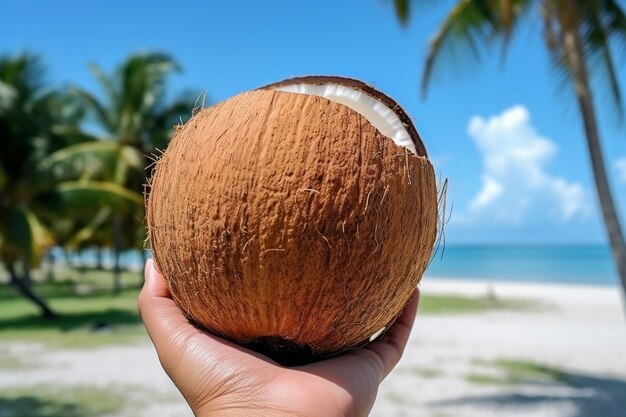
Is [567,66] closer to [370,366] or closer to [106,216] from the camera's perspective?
[370,366]

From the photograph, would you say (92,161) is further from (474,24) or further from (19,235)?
(474,24)

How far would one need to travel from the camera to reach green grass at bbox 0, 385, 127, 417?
6.23 m

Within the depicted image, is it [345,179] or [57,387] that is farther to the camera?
[57,387]

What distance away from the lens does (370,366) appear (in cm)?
185

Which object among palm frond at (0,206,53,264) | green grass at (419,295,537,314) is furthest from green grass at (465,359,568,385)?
palm frond at (0,206,53,264)

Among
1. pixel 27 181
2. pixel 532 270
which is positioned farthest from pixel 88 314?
pixel 532 270

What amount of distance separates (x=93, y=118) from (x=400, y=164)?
21.1 m

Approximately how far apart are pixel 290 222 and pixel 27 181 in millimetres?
14199

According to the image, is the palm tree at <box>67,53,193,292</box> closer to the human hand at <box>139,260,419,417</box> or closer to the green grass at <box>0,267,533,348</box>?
the green grass at <box>0,267,533,348</box>

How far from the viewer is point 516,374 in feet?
27.1

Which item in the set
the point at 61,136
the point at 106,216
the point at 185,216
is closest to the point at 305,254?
the point at 185,216

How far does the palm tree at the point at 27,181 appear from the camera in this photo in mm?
13180

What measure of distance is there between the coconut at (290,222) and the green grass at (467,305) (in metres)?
14.6

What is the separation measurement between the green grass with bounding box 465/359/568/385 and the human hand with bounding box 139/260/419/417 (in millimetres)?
6547
